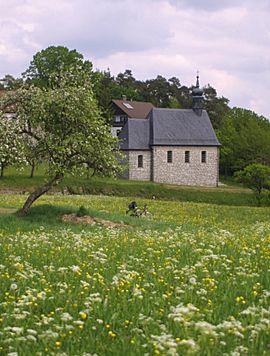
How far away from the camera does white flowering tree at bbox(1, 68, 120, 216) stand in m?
25.1

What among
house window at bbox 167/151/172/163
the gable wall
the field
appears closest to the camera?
the field

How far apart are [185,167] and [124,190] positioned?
61.7 feet

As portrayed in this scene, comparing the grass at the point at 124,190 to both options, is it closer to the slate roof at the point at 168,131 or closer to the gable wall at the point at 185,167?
the gable wall at the point at 185,167

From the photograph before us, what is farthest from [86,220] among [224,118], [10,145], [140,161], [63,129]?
[224,118]

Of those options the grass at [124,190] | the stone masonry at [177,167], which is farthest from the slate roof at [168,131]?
the grass at [124,190]

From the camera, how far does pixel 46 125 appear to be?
1008 inches

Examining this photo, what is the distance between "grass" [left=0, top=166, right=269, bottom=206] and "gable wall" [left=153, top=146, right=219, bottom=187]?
32.4 ft

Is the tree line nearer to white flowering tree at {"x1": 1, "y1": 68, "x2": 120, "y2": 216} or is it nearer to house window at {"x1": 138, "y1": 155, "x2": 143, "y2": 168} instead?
house window at {"x1": 138, "y1": 155, "x2": 143, "y2": 168}

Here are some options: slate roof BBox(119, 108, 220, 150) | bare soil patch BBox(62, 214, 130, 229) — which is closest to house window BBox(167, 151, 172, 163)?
slate roof BBox(119, 108, 220, 150)

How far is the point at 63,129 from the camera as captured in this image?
25.9 meters

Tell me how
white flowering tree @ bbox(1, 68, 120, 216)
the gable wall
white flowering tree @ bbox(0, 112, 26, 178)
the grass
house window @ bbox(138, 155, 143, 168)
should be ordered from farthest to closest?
the gable wall → house window @ bbox(138, 155, 143, 168) → the grass → white flowering tree @ bbox(1, 68, 120, 216) → white flowering tree @ bbox(0, 112, 26, 178)

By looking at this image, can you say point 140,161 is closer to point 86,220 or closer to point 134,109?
point 134,109

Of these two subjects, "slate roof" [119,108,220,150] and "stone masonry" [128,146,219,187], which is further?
"stone masonry" [128,146,219,187]

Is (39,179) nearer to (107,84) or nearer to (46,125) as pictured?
(46,125)
